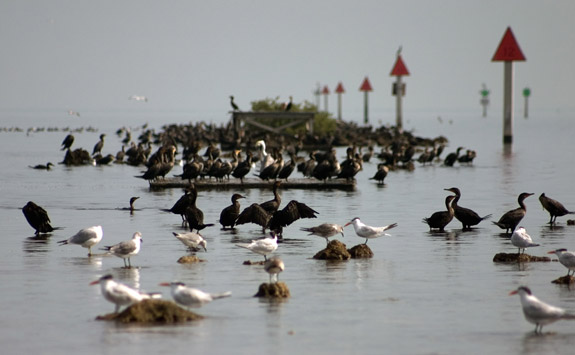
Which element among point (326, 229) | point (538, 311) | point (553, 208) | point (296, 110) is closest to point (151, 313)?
point (538, 311)

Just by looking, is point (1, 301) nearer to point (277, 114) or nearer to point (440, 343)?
point (440, 343)

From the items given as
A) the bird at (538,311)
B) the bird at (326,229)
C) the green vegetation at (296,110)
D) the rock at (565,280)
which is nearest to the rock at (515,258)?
the rock at (565,280)

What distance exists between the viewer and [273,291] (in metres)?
13.9

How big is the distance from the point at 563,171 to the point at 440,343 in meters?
32.7

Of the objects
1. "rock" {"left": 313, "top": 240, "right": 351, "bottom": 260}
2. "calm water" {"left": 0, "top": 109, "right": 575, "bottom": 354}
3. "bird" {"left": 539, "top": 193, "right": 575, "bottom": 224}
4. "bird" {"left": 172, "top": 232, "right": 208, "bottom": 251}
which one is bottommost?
"calm water" {"left": 0, "top": 109, "right": 575, "bottom": 354}

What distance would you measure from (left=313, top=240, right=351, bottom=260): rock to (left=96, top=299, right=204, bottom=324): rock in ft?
17.0

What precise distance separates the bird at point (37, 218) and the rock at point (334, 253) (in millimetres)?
6353

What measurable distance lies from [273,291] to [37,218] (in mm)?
8322

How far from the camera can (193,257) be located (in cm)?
1714

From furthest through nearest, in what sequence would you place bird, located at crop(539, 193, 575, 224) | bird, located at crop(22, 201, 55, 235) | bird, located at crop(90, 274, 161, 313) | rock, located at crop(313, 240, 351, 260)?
bird, located at crop(539, 193, 575, 224) → bird, located at crop(22, 201, 55, 235) → rock, located at crop(313, 240, 351, 260) → bird, located at crop(90, 274, 161, 313)

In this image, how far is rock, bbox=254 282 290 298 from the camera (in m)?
13.9

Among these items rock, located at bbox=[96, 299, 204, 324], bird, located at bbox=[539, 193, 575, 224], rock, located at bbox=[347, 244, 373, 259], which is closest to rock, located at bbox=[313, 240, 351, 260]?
rock, located at bbox=[347, 244, 373, 259]

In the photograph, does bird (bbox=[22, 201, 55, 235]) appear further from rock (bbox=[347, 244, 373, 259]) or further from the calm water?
rock (bbox=[347, 244, 373, 259])

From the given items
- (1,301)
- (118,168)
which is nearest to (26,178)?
(118,168)
